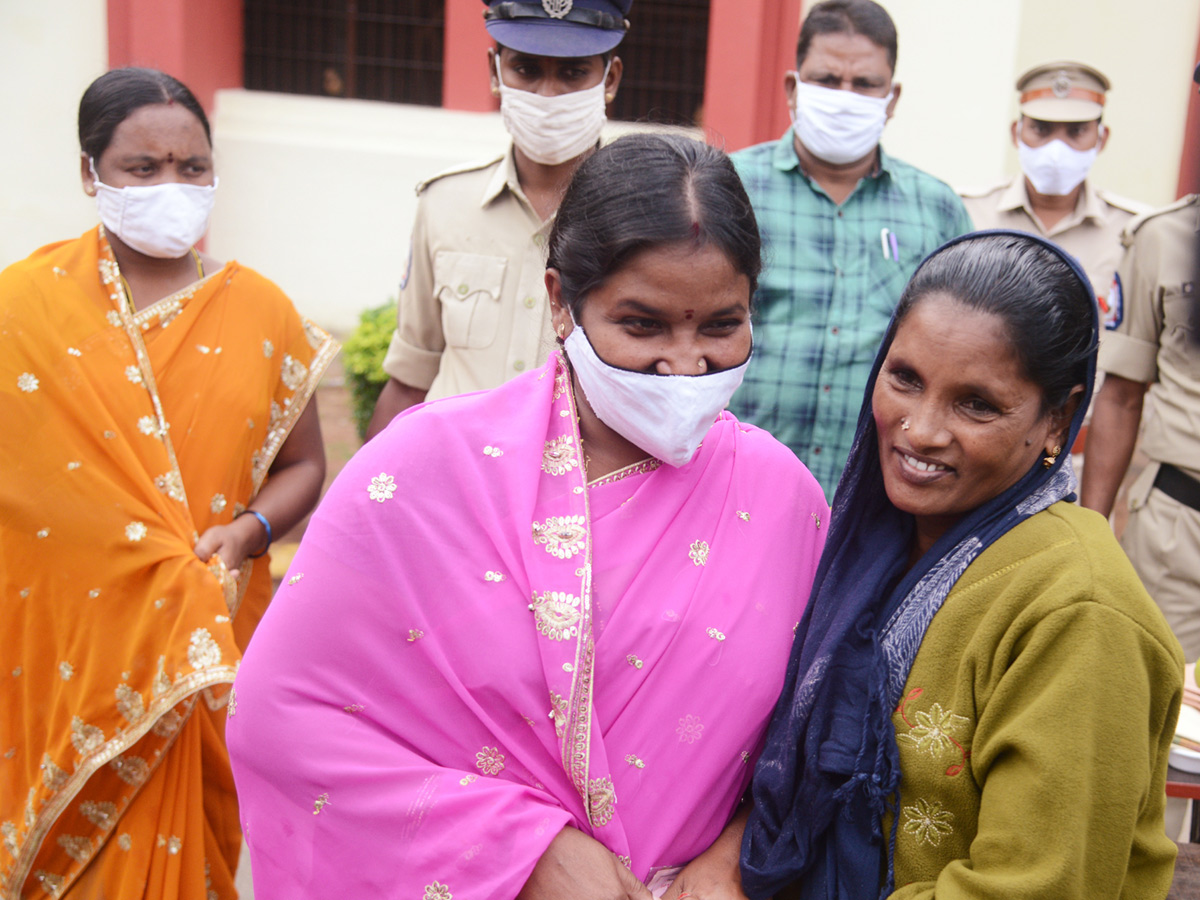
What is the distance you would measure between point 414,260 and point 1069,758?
265cm

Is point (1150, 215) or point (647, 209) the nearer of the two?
point (647, 209)

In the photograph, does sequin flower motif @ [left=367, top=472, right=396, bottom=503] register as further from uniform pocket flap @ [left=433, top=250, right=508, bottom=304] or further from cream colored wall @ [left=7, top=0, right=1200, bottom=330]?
cream colored wall @ [left=7, top=0, right=1200, bottom=330]

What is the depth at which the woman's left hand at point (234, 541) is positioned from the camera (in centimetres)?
283

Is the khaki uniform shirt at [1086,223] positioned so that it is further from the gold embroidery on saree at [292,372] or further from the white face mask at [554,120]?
the gold embroidery on saree at [292,372]

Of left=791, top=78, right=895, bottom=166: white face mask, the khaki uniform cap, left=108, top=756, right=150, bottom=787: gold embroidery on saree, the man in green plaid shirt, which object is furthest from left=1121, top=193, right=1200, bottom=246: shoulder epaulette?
left=108, top=756, right=150, bottom=787: gold embroidery on saree

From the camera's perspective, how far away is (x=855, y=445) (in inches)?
75.4

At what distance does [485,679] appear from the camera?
5.76 feet

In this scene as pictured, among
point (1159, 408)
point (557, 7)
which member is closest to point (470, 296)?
point (557, 7)

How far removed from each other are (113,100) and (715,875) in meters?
2.44

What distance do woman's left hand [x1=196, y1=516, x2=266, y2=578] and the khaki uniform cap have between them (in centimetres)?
414

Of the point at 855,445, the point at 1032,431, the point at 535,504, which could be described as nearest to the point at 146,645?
the point at 535,504

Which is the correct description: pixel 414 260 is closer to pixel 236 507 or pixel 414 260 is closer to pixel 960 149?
pixel 236 507

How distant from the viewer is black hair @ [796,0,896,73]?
383cm

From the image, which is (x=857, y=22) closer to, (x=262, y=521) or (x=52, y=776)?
(x=262, y=521)
